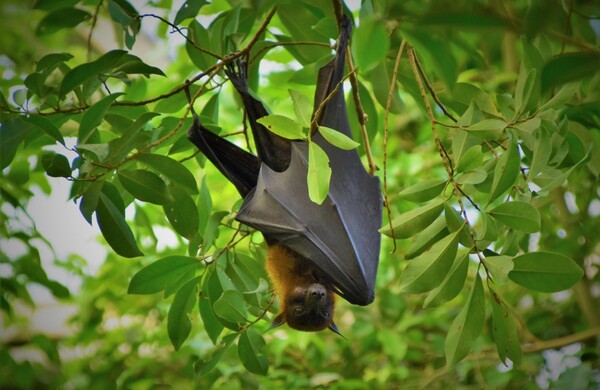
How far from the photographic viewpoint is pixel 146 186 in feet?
8.48

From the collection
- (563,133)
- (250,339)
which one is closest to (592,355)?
(563,133)

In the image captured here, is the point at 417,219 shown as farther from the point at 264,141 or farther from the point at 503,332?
the point at 264,141

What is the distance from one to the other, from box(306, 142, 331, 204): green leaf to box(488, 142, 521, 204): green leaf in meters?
0.65

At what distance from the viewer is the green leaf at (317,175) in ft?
6.81

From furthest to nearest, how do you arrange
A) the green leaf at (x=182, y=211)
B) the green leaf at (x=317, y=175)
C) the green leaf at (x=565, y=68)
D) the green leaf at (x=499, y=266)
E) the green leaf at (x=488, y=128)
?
the green leaf at (x=182, y=211)
the green leaf at (x=488, y=128)
the green leaf at (x=499, y=266)
the green leaf at (x=317, y=175)
the green leaf at (x=565, y=68)

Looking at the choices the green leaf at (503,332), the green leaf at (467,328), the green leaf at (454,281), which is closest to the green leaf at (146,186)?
the green leaf at (454,281)

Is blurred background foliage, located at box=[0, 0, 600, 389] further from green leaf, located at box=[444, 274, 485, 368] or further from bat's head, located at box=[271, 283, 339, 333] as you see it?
bat's head, located at box=[271, 283, 339, 333]

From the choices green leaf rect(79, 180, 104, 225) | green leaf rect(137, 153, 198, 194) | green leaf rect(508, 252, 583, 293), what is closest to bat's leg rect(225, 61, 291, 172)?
green leaf rect(137, 153, 198, 194)

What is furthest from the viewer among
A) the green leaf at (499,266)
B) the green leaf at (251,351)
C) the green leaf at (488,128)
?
the green leaf at (251,351)

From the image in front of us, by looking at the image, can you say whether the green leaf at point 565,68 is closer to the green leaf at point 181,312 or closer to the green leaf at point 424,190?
the green leaf at point 424,190

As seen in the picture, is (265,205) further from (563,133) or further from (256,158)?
(563,133)

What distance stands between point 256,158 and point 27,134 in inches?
48.0

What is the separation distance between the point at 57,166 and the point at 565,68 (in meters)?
1.80

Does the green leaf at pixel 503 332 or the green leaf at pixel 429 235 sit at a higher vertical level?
the green leaf at pixel 429 235
